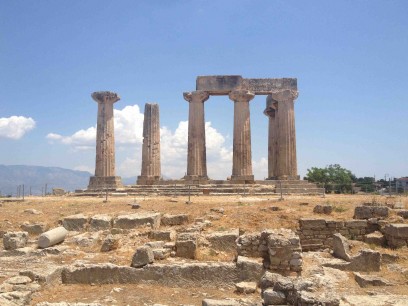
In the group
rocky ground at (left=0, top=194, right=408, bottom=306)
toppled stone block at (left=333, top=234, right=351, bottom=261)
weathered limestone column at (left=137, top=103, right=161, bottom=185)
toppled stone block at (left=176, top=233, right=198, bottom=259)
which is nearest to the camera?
rocky ground at (left=0, top=194, right=408, bottom=306)

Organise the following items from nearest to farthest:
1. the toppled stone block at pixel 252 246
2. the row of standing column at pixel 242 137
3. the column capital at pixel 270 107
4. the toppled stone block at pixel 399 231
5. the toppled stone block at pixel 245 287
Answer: the toppled stone block at pixel 245 287 → the toppled stone block at pixel 252 246 → the toppled stone block at pixel 399 231 → the row of standing column at pixel 242 137 → the column capital at pixel 270 107

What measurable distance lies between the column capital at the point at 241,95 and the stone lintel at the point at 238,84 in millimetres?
633

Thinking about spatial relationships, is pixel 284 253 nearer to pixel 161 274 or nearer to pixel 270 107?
pixel 161 274

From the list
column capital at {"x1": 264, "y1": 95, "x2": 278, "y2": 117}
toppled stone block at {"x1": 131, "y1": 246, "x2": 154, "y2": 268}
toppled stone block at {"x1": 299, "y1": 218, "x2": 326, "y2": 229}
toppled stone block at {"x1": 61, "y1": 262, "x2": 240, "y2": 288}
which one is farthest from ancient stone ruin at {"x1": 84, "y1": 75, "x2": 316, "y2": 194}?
toppled stone block at {"x1": 61, "y1": 262, "x2": 240, "y2": 288}

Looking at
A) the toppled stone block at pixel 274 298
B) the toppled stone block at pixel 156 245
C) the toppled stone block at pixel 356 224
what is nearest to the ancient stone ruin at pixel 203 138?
the toppled stone block at pixel 356 224

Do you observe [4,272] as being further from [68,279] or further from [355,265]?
[355,265]

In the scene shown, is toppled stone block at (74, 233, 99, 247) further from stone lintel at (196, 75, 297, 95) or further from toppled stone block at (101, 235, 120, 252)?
stone lintel at (196, 75, 297, 95)

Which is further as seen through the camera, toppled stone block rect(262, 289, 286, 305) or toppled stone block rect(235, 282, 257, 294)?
toppled stone block rect(235, 282, 257, 294)

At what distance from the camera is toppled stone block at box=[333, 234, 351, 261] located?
13637 mm

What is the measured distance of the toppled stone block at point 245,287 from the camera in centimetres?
1080

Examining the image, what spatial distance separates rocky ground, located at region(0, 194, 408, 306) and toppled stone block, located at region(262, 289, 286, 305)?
0.8 inches

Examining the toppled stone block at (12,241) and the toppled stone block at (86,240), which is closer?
the toppled stone block at (12,241)

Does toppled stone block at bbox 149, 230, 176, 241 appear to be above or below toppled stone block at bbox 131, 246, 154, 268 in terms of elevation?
above

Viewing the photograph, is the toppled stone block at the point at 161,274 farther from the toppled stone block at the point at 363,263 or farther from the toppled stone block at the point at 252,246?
the toppled stone block at the point at 363,263
